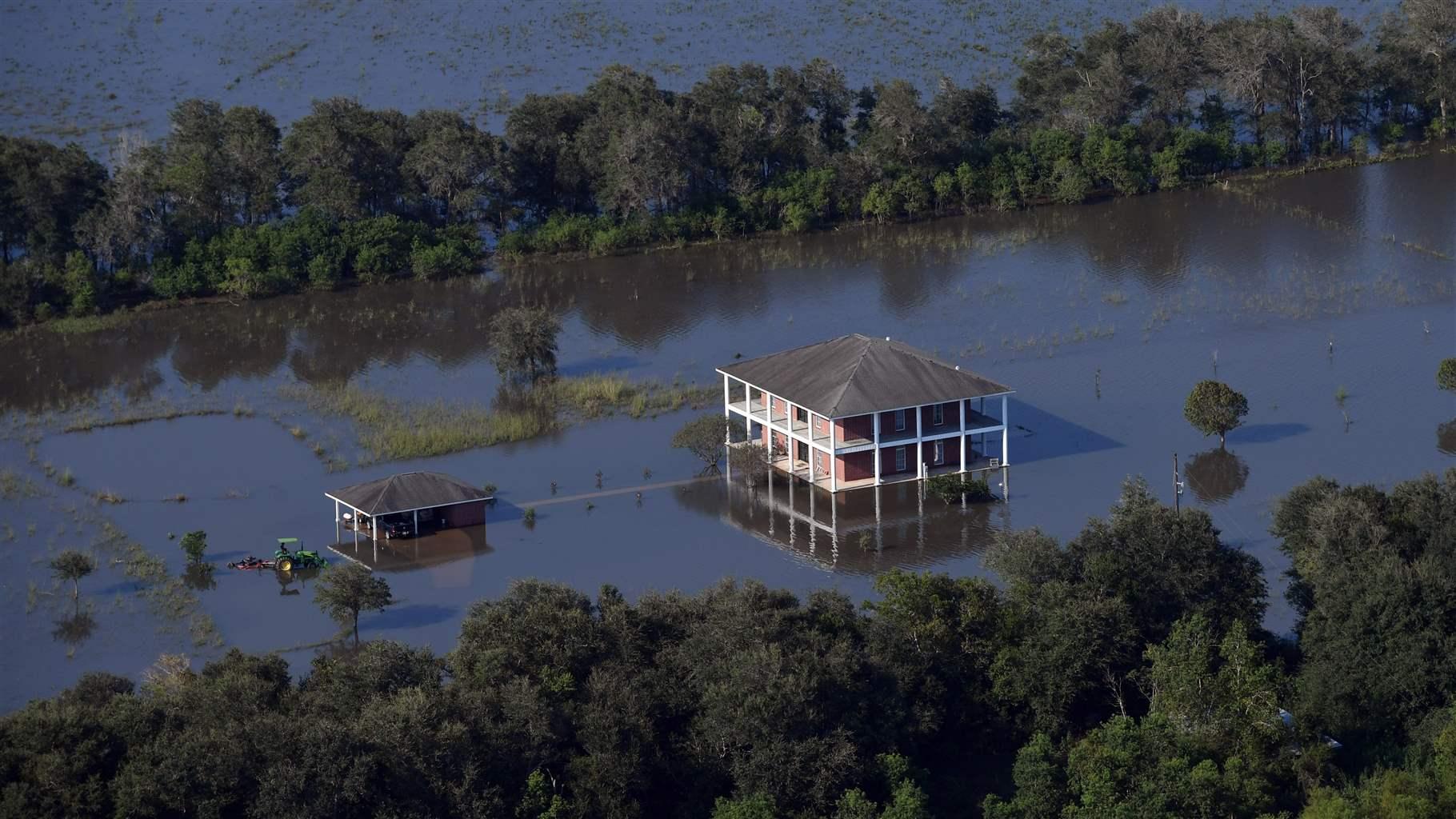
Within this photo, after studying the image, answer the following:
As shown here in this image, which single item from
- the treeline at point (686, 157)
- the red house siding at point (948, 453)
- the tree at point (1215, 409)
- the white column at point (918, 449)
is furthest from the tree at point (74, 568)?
the tree at point (1215, 409)

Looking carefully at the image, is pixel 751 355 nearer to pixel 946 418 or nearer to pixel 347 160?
pixel 946 418

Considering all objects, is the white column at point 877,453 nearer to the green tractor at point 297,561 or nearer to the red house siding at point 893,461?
the red house siding at point 893,461

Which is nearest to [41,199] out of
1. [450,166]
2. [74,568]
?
[450,166]

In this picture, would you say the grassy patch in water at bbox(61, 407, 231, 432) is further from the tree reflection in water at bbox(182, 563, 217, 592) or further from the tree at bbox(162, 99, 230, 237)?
the tree at bbox(162, 99, 230, 237)

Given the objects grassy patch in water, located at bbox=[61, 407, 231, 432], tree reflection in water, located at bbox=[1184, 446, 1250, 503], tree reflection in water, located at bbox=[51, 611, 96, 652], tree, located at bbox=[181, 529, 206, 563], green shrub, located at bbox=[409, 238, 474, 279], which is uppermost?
green shrub, located at bbox=[409, 238, 474, 279]

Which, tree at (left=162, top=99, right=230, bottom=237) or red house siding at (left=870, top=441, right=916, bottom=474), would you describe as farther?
tree at (left=162, top=99, right=230, bottom=237)

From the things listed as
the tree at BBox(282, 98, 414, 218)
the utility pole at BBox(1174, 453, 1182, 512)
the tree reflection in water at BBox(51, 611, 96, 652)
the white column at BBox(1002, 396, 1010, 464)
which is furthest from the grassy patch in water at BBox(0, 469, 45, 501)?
the utility pole at BBox(1174, 453, 1182, 512)

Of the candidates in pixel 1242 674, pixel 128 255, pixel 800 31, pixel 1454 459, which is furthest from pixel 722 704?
pixel 800 31
